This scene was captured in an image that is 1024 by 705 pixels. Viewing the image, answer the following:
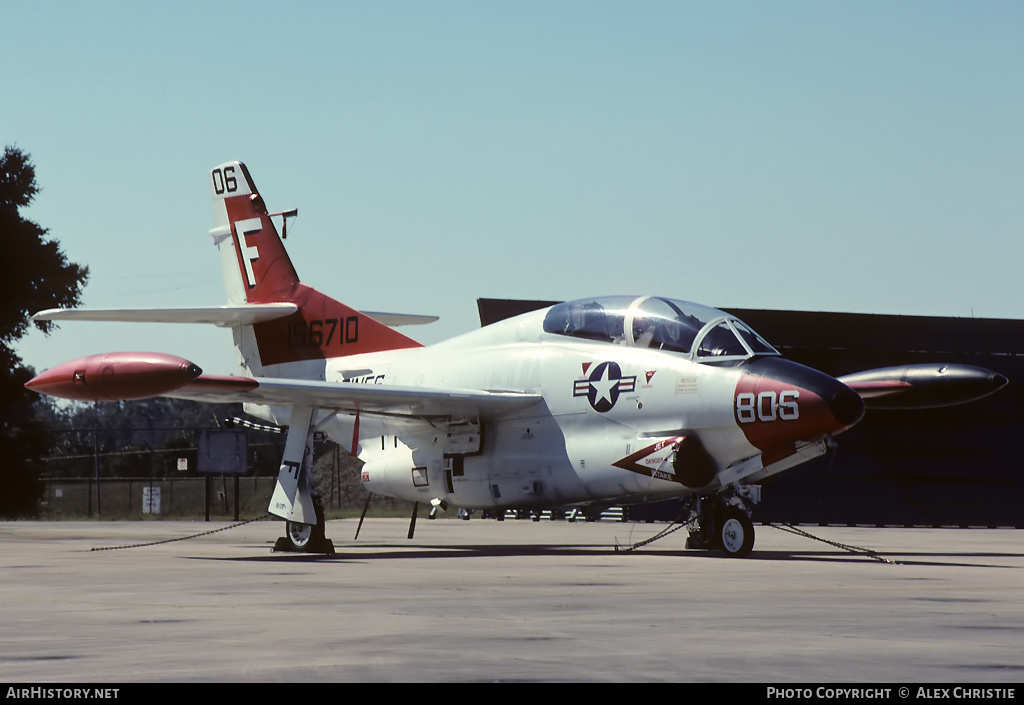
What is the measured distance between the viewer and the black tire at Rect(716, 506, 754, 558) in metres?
18.0

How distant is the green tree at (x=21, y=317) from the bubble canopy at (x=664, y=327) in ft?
104

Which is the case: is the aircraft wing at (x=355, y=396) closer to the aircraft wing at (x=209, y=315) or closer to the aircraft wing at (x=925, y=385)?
the aircraft wing at (x=209, y=315)

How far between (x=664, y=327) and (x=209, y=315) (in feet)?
32.2

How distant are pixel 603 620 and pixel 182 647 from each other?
119 inches

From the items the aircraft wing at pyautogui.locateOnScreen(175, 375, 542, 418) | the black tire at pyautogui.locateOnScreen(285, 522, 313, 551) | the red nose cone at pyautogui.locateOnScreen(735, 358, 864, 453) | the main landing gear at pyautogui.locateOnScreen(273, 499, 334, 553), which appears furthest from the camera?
the black tire at pyautogui.locateOnScreen(285, 522, 313, 551)

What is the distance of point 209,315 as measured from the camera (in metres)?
24.4

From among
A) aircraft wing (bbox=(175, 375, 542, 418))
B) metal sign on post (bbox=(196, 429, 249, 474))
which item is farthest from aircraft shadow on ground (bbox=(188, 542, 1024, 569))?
metal sign on post (bbox=(196, 429, 249, 474))

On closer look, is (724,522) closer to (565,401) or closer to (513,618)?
(565,401)

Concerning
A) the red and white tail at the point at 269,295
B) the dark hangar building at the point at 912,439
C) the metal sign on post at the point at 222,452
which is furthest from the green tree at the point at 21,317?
the red and white tail at the point at 269,295

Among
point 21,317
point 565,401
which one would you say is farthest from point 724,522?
point 21,317

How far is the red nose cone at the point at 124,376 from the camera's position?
16281 mm

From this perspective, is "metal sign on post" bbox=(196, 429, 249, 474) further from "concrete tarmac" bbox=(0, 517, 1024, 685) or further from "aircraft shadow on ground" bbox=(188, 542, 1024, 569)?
"concrete tarmac" bbox=(0, 517, 1024, 685)

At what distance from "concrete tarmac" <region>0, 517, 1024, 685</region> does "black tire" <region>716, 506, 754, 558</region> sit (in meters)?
0.50

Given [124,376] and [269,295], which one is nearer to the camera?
[124,376]
